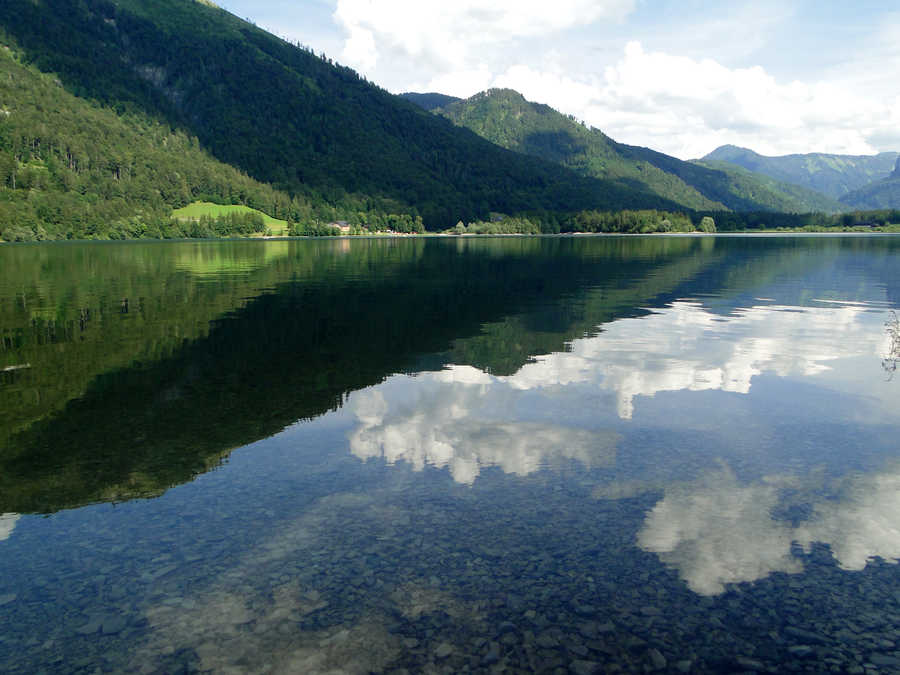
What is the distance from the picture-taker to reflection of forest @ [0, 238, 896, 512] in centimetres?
1812

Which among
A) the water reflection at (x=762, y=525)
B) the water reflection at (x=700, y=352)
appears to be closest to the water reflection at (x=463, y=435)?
the water reflection at (x=700, y=352)

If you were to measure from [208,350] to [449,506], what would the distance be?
22826 millimetres

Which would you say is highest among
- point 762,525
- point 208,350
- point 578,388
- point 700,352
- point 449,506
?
point 700,352

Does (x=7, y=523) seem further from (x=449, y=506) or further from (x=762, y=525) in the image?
(x=762, y=525)

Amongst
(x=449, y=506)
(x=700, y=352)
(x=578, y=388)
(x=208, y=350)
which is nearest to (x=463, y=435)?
(x=449, y=506)

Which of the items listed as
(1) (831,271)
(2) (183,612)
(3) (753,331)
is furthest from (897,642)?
(1) (831,271)

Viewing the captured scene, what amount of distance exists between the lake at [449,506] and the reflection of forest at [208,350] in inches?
7.5

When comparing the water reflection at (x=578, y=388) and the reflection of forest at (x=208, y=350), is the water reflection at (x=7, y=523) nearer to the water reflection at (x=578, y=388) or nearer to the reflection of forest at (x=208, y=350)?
the reflection of forest at (x=208, y=350)

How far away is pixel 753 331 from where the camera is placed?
38.7 meters

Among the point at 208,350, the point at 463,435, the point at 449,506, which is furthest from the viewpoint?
the point at 208,350

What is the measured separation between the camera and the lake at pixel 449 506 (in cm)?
1003

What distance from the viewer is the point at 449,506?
14734mm

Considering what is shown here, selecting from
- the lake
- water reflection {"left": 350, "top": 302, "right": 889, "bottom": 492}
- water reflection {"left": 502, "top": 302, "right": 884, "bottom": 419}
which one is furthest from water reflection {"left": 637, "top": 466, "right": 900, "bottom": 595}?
water reflection {"left": 502, "top": 302, "right": 884, "bottom": 419}

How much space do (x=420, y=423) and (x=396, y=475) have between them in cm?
448
